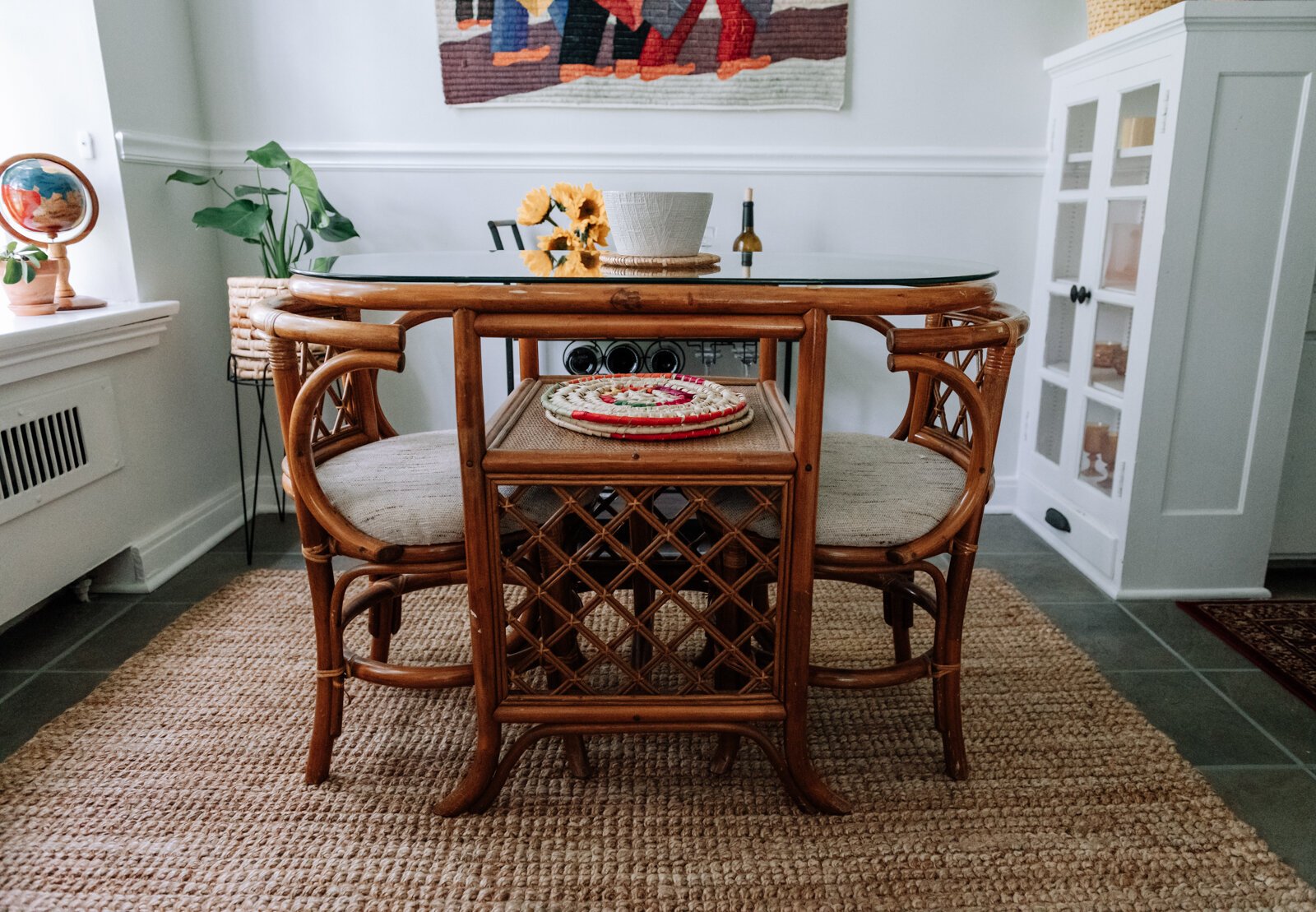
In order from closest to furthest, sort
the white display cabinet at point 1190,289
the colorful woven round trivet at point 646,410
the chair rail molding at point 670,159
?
the colorful woven round trivet at point 646,410, the white display cabinet at point 1190,289, the chair rail molding at point 670,159

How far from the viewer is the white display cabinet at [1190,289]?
203 centimetres

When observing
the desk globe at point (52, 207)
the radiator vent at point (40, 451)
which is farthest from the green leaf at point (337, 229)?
the radiator vent at point (40, 451)

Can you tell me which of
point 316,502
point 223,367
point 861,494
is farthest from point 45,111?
point 861,494

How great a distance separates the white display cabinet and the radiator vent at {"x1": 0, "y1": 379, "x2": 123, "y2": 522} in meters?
2.52

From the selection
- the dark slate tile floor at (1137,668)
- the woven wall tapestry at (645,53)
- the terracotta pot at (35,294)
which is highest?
the woven wall tapestry at (645,53)

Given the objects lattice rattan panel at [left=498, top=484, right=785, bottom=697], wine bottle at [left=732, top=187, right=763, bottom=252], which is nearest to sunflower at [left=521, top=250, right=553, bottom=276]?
lattice rattan panel at [left=498, top=484, right=785, bottom=697]

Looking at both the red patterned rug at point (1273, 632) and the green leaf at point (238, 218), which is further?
the green leaf at point (238, 218)

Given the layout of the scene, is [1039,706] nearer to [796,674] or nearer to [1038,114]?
[796,674]

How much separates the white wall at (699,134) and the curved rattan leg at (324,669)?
5.23 feet

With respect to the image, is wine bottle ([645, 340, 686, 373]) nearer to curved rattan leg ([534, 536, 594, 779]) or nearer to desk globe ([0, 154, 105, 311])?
curved rattan leg ([534, 536, 594, 779])

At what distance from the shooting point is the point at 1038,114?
9.22ft

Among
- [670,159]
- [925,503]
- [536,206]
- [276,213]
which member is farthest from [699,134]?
[925,503]

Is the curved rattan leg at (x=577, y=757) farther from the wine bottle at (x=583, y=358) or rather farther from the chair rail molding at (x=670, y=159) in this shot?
the chair rail molding at (x=670, y=159)

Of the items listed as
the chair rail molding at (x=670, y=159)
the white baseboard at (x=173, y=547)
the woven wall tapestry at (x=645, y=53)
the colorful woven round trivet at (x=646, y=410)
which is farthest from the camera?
the chair rail molding at (x=670, y=159)
